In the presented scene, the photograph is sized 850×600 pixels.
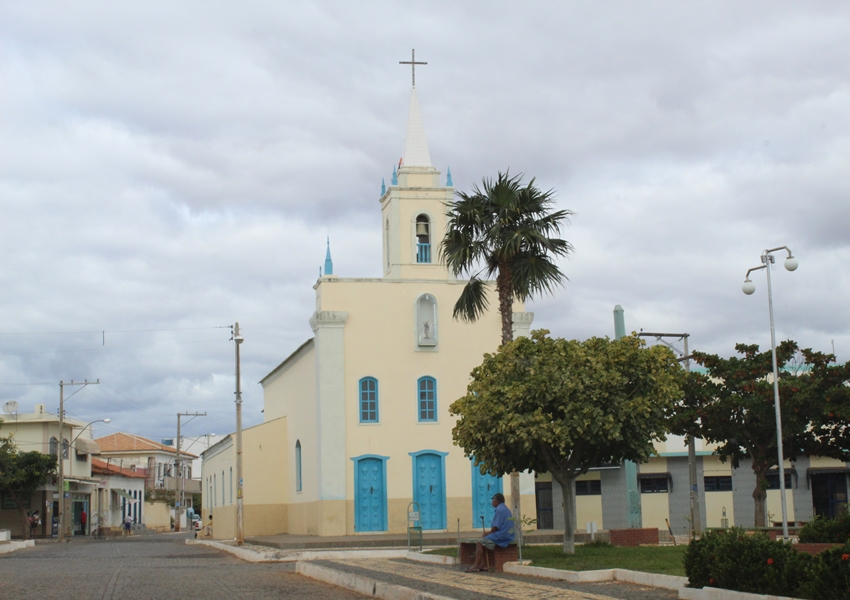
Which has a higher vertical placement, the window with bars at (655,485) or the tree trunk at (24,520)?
the window with bars at (655,485)

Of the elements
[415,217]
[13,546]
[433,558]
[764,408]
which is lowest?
[13,546]

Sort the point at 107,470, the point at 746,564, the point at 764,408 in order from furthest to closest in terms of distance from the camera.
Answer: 1. the point at 107,470
2. the point at 764,408
3. the point at 746,564

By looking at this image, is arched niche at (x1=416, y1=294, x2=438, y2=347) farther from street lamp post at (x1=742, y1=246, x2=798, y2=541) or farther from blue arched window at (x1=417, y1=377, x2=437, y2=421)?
street lamp post at (x1=742, y1=246, x2=798, y2=541)

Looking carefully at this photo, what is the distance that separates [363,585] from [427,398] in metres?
18.8

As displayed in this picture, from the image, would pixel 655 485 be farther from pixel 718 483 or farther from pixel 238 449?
pixel 238 449

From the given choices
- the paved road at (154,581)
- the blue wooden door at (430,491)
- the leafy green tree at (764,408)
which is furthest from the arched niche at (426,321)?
the paved road at (154,581)

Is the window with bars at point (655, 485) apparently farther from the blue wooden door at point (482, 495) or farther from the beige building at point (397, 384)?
the blue wooden door at point (482, 495)

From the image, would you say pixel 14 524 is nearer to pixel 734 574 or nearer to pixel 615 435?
pixel 615 435

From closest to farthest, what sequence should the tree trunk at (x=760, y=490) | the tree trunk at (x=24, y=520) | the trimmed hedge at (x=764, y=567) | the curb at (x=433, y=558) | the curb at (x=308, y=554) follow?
the trimmed hedge at (x=764, y=567)
the curb at (x=433, y=558)
the curb at (x=308, y=554)
the tree trunk at (x=760, y=490)
the tree trunk at (x=24, y=520)

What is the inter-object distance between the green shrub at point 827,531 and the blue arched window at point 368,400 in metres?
20.0

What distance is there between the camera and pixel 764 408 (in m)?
27.7

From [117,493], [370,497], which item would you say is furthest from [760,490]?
[117,493]

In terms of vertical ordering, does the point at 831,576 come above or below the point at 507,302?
below

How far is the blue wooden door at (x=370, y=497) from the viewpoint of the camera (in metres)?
32.4
